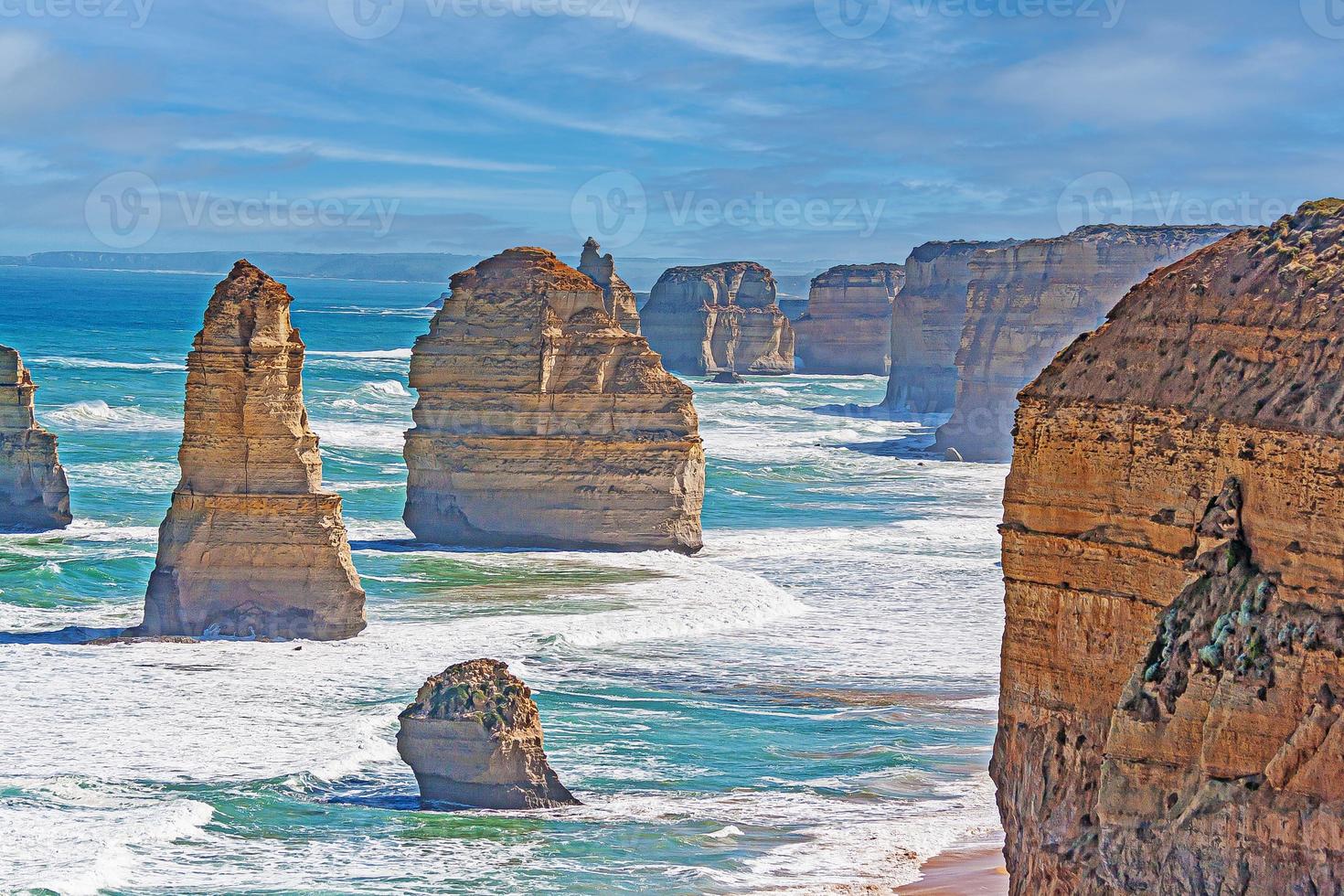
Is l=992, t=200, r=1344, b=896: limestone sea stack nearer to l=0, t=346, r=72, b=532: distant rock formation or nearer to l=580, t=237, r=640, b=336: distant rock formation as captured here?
l=0, t=346, r=72, b=532: distant rock formation

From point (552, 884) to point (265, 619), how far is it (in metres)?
11.5

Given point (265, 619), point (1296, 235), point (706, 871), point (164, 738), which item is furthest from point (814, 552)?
point (1296, 235)

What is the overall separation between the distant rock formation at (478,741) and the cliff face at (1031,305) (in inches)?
1875

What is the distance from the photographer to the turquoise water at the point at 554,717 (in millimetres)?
17391

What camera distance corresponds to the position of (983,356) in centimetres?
7006

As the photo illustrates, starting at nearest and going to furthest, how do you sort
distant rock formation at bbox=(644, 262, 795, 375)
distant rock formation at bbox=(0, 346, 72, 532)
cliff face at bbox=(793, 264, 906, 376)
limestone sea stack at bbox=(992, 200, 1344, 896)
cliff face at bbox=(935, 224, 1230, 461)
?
limestone sea stack at bbox=(992, 200, 1344, 896), distant rock formation at bbox=(0, 346, 72, 532), cliff face at bbox=(935, 224, 1230, 461), distant rock formation at bbox=(644, 262, 795, 375), cliff face at bbox=(793, 264, 906, 376)

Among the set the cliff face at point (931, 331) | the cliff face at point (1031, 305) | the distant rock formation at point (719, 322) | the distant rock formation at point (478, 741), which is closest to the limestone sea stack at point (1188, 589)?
the distant rock formation at point (478, 741)

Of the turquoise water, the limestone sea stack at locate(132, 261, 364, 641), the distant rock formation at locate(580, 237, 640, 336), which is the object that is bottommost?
the turquoise water

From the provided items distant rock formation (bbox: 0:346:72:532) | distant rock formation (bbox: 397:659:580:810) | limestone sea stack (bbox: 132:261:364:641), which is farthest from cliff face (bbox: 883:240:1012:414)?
distant rock formation (bbox: 397:659:580:810)

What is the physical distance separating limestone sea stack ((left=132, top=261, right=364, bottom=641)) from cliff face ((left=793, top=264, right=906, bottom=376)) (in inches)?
3884

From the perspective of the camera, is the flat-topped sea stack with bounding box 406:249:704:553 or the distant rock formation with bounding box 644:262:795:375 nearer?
the flat-topped sea stack with bounding box 406:249:704:553

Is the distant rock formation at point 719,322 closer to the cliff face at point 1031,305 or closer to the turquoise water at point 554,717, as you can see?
the cliff face at point 1031,305

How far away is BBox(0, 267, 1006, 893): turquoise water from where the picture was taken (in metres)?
17.4

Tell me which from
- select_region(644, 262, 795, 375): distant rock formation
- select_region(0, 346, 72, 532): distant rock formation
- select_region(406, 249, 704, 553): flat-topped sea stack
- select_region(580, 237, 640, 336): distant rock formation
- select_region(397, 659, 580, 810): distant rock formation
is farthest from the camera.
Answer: select_region(644, 262, 795, 375): distant rock formation
